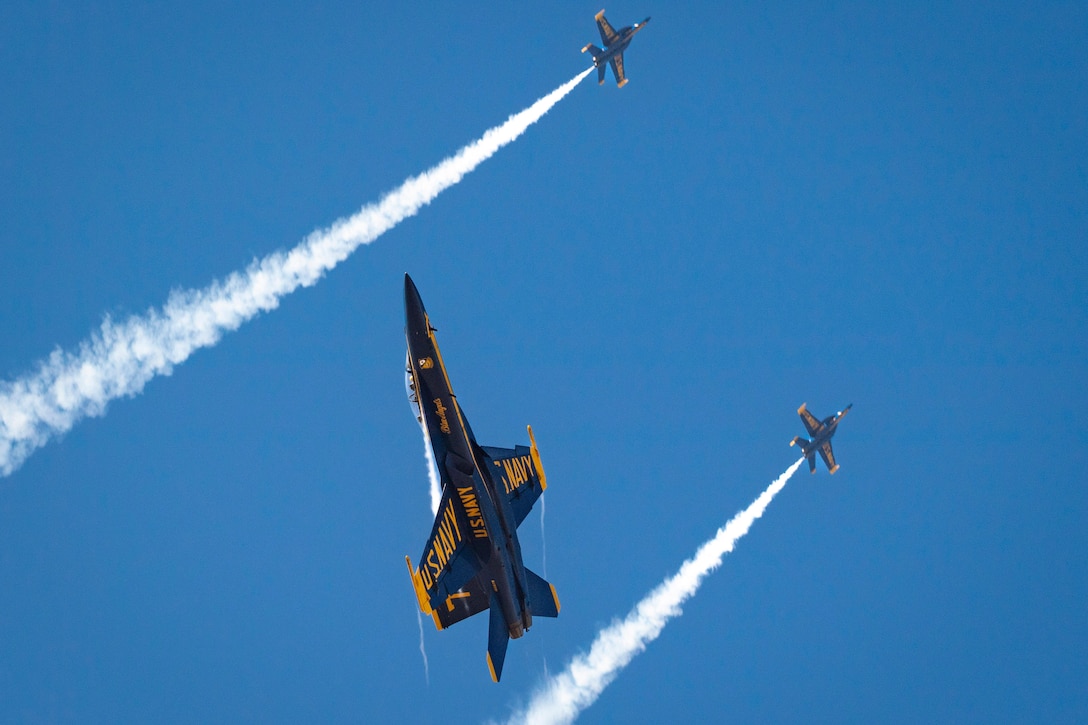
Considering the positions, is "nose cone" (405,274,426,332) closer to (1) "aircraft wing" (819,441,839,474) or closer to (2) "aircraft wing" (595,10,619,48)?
(2) "aircraft wing" (595,10,619,48)

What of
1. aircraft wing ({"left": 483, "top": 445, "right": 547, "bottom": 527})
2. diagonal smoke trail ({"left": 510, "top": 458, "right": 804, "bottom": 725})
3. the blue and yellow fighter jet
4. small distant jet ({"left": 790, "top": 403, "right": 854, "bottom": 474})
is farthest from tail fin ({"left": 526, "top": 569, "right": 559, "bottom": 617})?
small distant jet ({"left": 790, "top": 403, "right": 854, "bottom": 474})

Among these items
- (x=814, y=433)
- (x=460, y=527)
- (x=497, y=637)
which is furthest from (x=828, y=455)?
(x=460, y=527)

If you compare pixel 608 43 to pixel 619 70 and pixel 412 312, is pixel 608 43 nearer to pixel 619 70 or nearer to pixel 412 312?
pixel 619 70

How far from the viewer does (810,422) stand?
3351 inches

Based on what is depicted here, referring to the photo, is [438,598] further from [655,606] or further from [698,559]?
[698,559]

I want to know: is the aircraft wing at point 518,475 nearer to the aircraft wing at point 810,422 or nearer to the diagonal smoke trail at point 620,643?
the diagonal smoke trail at point 620,643

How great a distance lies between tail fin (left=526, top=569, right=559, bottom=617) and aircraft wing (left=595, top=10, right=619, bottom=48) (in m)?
46.6

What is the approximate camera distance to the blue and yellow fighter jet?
41219mm

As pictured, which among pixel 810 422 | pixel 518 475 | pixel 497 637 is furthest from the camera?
pixel 810 422

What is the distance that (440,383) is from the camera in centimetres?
4125

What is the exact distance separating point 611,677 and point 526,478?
1757cm

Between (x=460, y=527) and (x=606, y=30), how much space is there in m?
48.8

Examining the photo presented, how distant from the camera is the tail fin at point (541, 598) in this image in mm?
45125

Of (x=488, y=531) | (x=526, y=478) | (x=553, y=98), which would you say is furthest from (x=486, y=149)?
(x=488, y=531)
